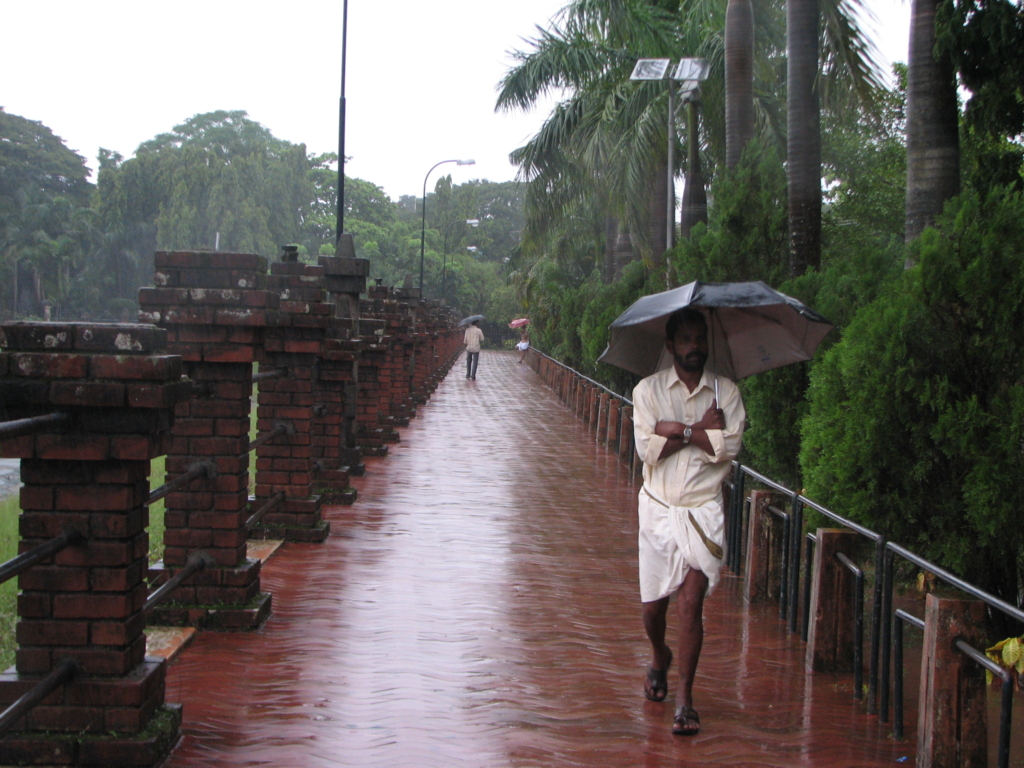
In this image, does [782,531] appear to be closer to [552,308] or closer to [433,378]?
[433,378]

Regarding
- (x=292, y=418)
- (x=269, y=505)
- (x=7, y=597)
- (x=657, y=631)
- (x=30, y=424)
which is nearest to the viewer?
(x=30, y=424)

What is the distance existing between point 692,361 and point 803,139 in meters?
7.91

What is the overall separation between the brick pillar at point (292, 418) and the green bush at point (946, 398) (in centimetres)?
380

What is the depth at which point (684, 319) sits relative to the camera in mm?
4910

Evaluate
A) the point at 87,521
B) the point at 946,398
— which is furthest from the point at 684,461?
the point at 87,521

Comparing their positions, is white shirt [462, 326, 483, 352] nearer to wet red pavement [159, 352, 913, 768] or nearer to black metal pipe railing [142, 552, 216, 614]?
wet red pavement [159, 352, 913, 768]

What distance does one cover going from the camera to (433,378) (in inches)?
1272

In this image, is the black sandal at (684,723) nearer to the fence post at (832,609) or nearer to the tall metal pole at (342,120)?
the fence post at (832,609)

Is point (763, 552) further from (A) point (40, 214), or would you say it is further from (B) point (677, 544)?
(A) point (40, 214)

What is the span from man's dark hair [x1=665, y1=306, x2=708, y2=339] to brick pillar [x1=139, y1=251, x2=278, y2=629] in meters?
2.26

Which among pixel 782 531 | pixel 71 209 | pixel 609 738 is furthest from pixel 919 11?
pixel 71 209

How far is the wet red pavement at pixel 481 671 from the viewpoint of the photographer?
4.50 m

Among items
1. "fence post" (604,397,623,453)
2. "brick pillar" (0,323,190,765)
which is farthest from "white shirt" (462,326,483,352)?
"brick pillar" (0,323,190,765)

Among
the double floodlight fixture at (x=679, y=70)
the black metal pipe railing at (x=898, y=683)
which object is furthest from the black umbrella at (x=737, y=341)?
the double floodlight fixture at (x=679, y=70)
